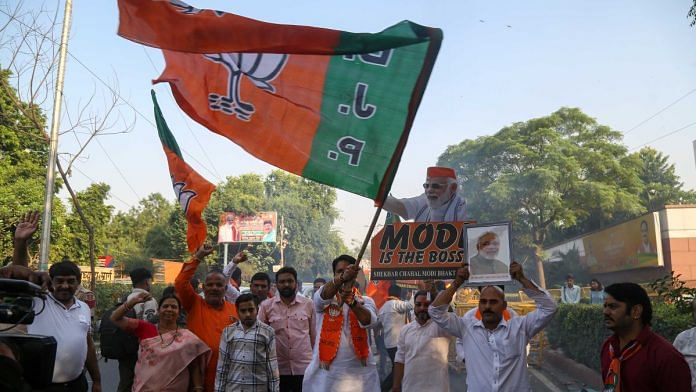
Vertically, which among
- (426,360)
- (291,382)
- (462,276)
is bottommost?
(291,382)

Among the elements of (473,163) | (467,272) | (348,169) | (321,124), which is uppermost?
(473,163)

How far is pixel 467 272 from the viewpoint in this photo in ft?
16.6

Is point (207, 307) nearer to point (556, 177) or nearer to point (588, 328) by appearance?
point (588, 328)

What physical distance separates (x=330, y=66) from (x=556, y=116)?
114ft

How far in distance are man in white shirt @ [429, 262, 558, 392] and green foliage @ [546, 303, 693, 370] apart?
3060 mm

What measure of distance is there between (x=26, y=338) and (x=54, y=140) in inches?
521

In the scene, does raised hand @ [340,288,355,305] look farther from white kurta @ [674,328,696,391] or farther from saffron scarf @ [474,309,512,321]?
white kurta @ [674,328,696,391]

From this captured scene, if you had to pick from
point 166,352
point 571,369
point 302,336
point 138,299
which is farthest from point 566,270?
point 138,299

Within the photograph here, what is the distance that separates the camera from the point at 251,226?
59.8 meters

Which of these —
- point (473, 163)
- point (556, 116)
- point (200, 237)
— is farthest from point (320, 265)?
point (200, 237)

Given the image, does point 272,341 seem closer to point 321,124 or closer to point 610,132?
point 321,124

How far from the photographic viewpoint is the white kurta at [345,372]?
18.1 ft

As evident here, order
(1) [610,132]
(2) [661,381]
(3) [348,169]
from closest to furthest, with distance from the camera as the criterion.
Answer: (2) [661,381] < (3) [348,169] < (1) [610,132]

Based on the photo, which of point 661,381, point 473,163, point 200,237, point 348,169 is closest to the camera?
point 661,381
